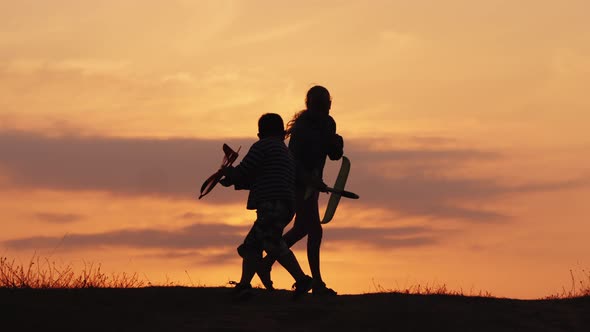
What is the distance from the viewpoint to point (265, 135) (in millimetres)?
12031

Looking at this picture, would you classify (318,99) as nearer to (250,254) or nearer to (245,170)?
(245,170)

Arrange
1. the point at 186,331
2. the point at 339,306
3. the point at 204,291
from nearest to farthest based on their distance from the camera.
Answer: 1. the point at 186,331
2. the point at 339,306
3. the point at 204,291

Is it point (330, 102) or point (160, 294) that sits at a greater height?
point (330, 102)

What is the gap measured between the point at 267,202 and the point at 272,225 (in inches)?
10.9

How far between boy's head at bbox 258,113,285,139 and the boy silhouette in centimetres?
11

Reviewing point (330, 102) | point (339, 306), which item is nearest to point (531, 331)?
point (339, 306)

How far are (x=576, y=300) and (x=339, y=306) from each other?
352 centimetres

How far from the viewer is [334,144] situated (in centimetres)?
1310

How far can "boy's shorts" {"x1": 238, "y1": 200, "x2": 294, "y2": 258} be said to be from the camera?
11.6 meters

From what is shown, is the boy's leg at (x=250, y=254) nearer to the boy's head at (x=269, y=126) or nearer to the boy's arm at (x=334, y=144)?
the boy's head at (x=269, y=126)

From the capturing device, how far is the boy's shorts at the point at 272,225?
11.6 metres

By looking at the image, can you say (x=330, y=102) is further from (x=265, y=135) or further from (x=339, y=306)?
(x=339, y=306)

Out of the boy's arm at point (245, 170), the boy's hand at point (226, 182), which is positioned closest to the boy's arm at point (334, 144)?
the boy's arm at point (245, 170)

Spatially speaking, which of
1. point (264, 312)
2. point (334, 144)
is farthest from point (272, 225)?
point (334, 144)
